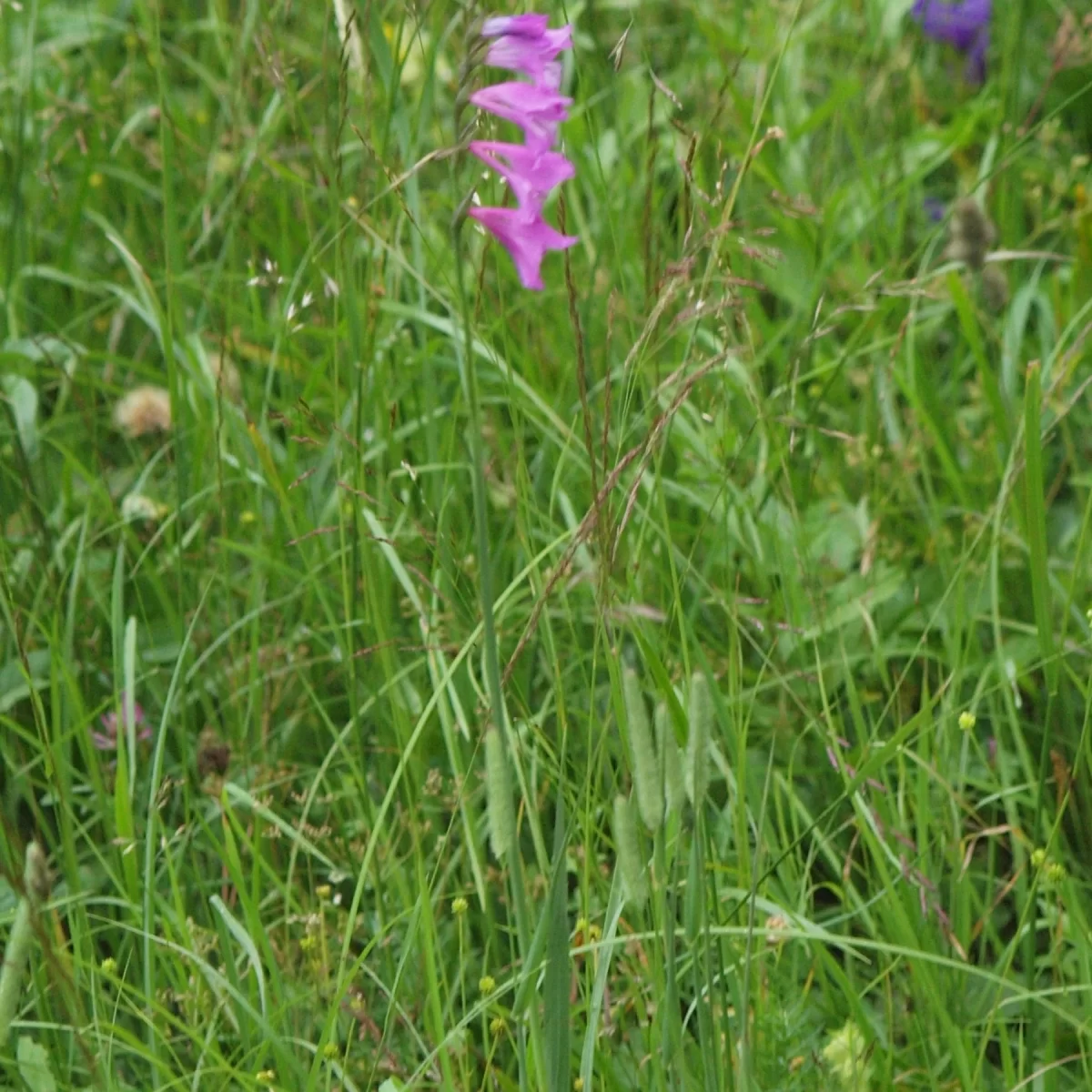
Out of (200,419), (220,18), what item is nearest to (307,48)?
(220,18)

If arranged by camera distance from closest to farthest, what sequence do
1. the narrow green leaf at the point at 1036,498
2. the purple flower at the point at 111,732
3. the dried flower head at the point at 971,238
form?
the narrow green leaf at the point at 1036,498 < the purple flower at the point at 111,732 < the dried flower head at the point at 971,238

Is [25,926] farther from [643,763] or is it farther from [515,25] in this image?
[515,25]

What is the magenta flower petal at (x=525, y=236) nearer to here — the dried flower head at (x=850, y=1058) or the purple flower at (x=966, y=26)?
the dried flower head at (x=850, y=1058)

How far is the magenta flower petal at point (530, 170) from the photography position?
98cm

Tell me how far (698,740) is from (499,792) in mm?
125

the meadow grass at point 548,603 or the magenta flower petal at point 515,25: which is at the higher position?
the magenta flower petal at point 515,25

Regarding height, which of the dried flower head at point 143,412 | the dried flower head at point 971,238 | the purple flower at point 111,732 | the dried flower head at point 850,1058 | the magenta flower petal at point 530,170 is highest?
the magenta flower petal at point 530,170

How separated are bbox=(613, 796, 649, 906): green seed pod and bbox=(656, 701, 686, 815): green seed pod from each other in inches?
1.6

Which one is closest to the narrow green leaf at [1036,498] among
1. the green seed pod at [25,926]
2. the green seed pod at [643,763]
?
the green seed pod at [643,763]

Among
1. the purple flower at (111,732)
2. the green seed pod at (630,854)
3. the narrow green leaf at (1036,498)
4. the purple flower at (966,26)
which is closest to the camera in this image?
the green seed pod at (630,854)

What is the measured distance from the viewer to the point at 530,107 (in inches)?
39.3

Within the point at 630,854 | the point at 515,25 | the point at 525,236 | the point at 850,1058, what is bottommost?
the point at 850,1058

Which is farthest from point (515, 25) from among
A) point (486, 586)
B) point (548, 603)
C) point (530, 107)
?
point (548, 603)

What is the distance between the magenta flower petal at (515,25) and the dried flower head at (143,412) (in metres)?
1.19
